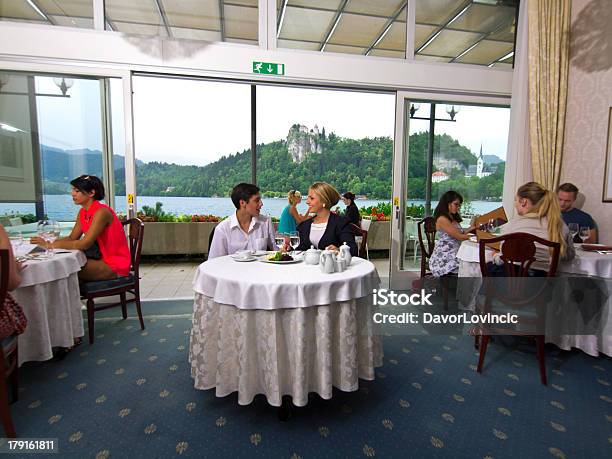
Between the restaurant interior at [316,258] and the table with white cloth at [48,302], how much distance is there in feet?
0.05

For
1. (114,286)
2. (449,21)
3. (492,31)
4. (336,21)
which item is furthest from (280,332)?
A: (492,31)

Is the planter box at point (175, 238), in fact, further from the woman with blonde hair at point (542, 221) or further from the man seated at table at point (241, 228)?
the woman with blonde hair at point (542, 221)

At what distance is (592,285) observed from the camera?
283 cm

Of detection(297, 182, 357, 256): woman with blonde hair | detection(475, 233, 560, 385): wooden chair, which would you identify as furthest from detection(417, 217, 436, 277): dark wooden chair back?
detection(297, 182, 357, 256): woman with blonde hair

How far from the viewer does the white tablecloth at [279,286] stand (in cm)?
168

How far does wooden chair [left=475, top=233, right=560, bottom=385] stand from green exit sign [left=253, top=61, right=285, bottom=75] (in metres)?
2.94

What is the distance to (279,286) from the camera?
1675 millimetres

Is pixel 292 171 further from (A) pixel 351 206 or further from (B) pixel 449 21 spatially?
(B) pixel 449 21

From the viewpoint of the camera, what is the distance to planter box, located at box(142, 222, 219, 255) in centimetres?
634

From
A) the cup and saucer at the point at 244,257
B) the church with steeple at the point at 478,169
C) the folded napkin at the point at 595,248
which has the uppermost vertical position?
the church with steeple at the point at 478,169

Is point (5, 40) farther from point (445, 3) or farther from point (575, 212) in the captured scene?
point (575, 212)

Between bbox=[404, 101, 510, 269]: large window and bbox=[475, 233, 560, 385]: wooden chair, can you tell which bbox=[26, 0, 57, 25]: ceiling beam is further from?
bbox=[475, 233, 560, 385]: wooden chair

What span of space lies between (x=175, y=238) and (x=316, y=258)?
4996 mm

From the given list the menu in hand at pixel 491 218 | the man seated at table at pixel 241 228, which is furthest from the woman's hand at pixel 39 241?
the menu in hand at pixel 491 218
